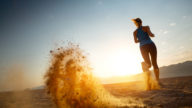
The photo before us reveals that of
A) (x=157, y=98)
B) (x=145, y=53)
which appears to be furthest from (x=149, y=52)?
(x=157, y=98)

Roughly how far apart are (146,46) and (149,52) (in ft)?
0.77

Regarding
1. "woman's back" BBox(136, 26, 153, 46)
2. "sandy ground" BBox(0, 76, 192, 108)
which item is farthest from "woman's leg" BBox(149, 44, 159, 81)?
"sandy ground" BBox(0, 76, 192, 108)

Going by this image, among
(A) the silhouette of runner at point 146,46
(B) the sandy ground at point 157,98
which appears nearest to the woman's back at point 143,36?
(A) the silhouette of runner at point 146,46

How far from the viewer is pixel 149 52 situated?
14.9 feet

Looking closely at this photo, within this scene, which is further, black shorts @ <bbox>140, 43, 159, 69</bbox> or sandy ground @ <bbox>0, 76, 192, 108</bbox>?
black shorts @ <bbox>140, 43, 159, 69</bbox>

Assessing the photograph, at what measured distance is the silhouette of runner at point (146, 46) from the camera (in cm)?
445

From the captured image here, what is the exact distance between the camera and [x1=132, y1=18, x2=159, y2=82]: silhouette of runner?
4453mm

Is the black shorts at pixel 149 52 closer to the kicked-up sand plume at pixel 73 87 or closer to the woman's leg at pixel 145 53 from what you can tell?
the woman's leg at pixel 145 53

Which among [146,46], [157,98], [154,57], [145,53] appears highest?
[146,46]

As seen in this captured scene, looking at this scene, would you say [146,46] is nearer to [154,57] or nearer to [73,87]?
[154,57]

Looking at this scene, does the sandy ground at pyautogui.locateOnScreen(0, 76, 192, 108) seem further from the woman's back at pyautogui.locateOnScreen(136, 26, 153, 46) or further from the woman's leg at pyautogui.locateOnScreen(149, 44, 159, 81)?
the woman's back at pyautogui.locateOnScreen(136, 26, 153, 46)

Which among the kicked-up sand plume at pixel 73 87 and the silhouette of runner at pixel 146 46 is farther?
the silhouette of runner at pixel 146 46

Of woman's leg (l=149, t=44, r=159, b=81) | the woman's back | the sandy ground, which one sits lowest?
the sandy ground

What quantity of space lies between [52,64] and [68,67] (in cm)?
39
